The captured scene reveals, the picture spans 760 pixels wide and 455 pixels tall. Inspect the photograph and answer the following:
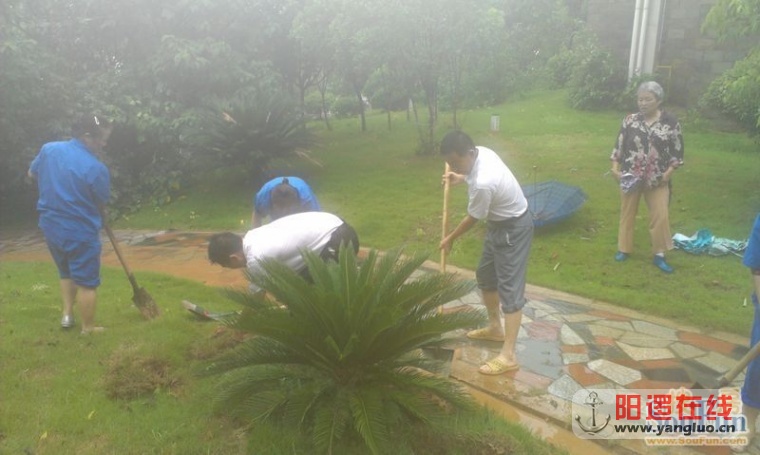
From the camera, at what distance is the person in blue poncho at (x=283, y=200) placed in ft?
13.8

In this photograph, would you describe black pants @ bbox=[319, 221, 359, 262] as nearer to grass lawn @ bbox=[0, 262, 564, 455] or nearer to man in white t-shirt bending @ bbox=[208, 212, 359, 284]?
man in white t-shirt bending @ bbox=[208, 212, 359, 284]

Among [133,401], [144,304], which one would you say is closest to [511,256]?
[133,401]

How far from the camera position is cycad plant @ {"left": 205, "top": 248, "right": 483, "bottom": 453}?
109 inches

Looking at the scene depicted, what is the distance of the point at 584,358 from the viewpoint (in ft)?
13.1

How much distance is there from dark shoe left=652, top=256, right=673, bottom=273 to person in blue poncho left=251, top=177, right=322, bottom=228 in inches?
126

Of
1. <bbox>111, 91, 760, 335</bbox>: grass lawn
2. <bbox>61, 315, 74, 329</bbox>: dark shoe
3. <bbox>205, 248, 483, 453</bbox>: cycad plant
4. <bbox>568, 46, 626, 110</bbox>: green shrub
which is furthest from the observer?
<bbox>568, 46, 626, 110</bbox>: green shrub

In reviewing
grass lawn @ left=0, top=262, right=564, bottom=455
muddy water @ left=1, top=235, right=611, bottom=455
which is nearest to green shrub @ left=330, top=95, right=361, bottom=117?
muddy water @ left=1, top=235, right=611, bottom=455

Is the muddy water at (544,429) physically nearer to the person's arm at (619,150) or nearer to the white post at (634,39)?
the person's arm at (619,150)

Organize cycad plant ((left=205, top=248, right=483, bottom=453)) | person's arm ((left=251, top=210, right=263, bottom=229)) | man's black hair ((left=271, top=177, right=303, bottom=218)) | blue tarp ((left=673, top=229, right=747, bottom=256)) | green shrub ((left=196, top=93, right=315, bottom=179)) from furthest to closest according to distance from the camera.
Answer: green shrub ((left=196, top=93, right=315, bottom=179))
blue tarp ((left=673, top=229, right=747, bottom=256))
person's arm ((left=251, top=210, right=263, bottom=229))
man's black hair ((left=271, top=177, right=303, bottom=218))
cycad plant ((left=205, top=248, right=483, bottom=453))

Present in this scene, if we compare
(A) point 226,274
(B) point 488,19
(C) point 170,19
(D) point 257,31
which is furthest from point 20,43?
(B) point 488,19

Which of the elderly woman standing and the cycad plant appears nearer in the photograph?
the cycad plant

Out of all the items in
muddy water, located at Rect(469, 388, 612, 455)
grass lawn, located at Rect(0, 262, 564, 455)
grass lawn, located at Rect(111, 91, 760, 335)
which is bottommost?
grass lawn, located at Rect(111, 91, 760, 335)

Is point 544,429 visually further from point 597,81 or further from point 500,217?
point 597,81

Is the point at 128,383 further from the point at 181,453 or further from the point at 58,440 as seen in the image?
the point at 181,453
